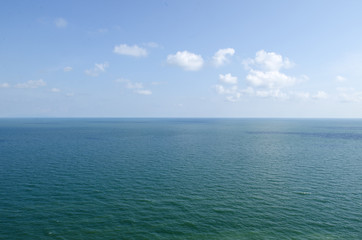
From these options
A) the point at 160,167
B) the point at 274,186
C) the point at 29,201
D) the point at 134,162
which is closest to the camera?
the point at 29,201

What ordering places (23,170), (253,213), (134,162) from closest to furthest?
(253,213) < (23,170) < (134,162)

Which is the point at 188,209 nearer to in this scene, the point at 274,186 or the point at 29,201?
the point at 274,186

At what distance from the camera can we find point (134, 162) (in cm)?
7969

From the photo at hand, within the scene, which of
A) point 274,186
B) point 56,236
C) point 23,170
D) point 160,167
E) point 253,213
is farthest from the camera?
point 160,167

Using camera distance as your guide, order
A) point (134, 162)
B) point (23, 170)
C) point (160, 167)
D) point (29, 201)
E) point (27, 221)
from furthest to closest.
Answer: point (134, 162), point (160, 167), point (23, 170), point (29, 201), point (27, 221)

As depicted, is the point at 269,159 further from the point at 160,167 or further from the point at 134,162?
the point at 134,162

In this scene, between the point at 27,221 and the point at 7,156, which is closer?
the point at 27,221

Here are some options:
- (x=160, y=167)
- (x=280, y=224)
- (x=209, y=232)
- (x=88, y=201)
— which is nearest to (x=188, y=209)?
(x=209, y=232)

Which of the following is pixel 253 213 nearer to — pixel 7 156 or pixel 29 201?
pixel 29 201

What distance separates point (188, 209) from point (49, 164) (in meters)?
59.0

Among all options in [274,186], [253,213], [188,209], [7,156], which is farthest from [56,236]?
[7,156]

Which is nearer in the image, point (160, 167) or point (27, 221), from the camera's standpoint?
point (27, 221)

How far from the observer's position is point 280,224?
3778 centimetres

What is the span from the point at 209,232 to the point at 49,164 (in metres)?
66.1
